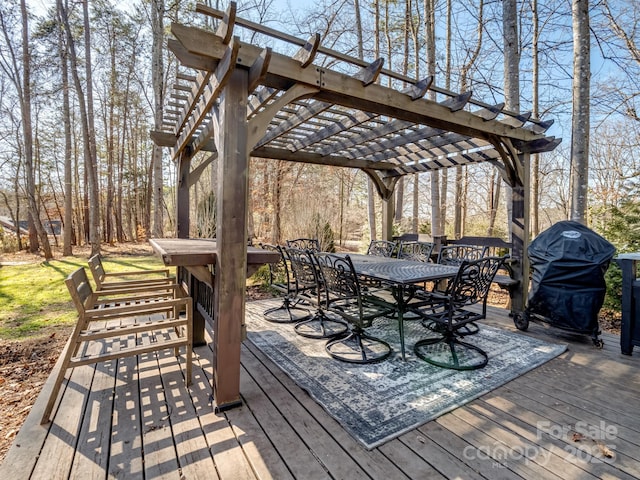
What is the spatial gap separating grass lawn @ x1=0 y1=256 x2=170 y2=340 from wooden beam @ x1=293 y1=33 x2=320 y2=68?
3.81 meters

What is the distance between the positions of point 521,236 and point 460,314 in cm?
188

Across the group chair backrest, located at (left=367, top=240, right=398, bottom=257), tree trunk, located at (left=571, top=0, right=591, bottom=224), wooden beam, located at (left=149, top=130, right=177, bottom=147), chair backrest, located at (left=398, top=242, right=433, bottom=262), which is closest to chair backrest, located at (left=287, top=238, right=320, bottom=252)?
chair backrest, located at (left=367, top=240, right=398, bottom=257)

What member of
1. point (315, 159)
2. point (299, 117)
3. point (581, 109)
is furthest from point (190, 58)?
point (581, 109)

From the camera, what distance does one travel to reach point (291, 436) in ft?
6.03

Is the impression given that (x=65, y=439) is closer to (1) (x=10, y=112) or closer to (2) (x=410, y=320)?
(2) (x=410, y=320)

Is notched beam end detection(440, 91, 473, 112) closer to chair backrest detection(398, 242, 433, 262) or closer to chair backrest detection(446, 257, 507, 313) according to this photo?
chair backrest detection(446, 257, 507, 313)

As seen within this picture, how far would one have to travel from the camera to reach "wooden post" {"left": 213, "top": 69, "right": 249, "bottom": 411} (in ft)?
6.79

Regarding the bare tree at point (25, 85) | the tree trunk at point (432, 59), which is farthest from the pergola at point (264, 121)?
the bare tree at point (25, 85)

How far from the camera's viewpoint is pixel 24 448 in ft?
5.62

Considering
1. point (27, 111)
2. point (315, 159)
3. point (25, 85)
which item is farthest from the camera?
point (25, 85)

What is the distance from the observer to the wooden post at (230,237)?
2.07m

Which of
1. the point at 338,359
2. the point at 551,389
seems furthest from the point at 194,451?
the point at 551,389

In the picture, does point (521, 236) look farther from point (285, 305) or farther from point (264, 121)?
point (264, 121)

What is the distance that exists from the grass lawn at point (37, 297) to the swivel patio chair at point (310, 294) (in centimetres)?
269
